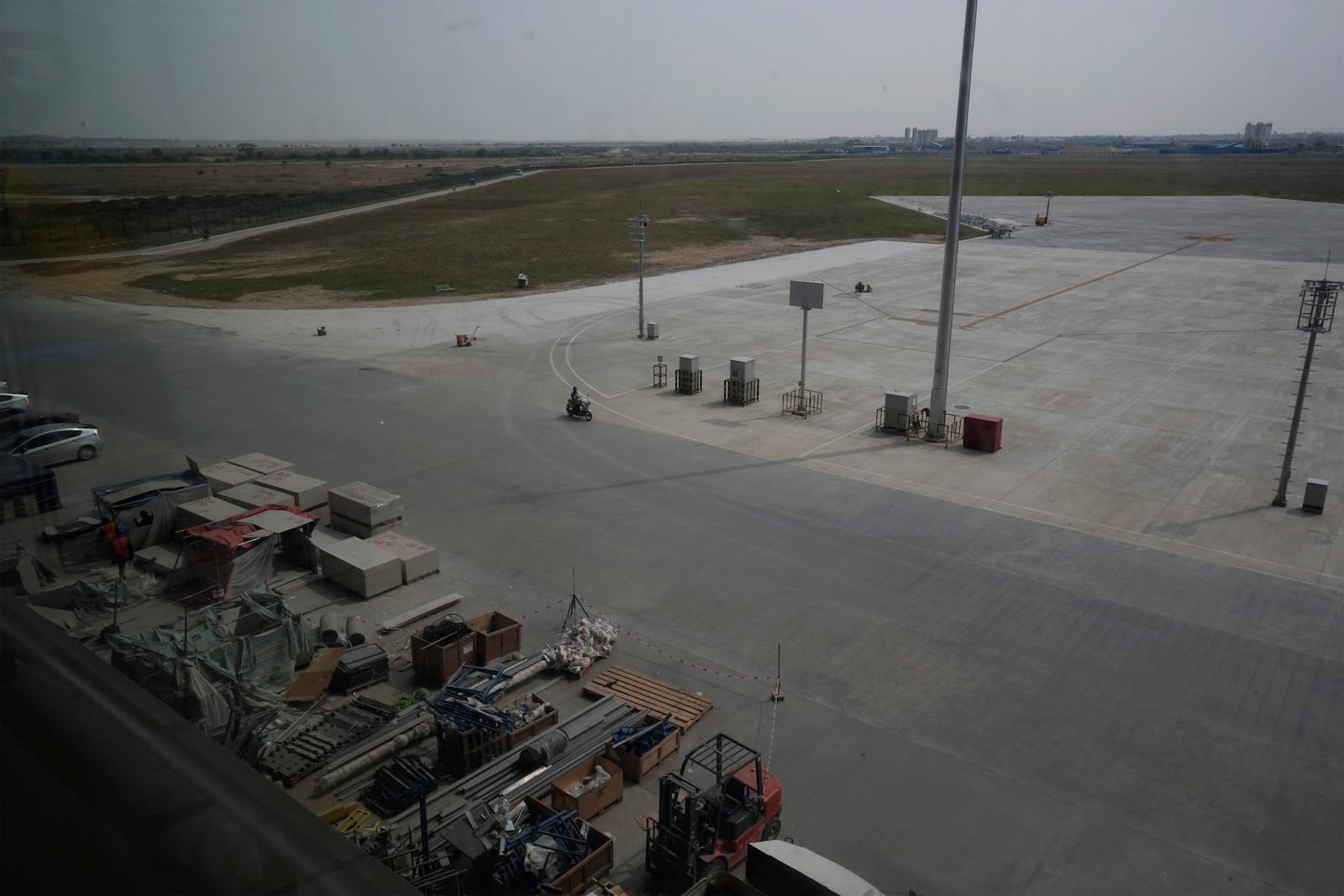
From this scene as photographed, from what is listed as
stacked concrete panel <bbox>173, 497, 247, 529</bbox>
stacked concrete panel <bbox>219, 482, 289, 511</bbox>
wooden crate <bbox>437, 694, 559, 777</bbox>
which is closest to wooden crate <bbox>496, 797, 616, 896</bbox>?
wooden crate <bbox>437, 694, 559, 777</bbox>

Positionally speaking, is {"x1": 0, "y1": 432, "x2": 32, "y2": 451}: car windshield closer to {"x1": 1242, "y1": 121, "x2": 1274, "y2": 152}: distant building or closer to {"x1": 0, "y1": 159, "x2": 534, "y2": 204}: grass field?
{"x1": 0, "y1": 159, "x2": 534, "y2": 204}: grass field

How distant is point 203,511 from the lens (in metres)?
15.7

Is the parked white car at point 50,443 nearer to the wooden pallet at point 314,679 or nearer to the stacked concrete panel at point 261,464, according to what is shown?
the wooden pallet at point 314,679

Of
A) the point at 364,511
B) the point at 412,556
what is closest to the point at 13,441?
the point at 412,556

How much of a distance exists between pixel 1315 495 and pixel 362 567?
17.5m

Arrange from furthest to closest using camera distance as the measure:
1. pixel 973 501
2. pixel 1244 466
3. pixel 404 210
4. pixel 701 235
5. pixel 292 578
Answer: pixel 404 210, pixel 701 235, pixel 1244 466, pixel 973 501, pixel 292 578

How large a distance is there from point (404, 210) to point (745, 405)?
2385 inches

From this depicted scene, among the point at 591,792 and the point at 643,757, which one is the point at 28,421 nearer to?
the point at 591,792

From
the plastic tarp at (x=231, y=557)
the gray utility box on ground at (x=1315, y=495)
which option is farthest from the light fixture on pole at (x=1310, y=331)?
the plastic tarp at (x=231, y=557)

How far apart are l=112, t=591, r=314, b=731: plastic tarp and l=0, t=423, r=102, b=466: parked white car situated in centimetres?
208

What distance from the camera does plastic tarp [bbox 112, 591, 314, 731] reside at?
29.8ft

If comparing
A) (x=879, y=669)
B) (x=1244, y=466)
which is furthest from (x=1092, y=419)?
(x=879, y=669)

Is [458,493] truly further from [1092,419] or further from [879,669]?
[1092,419]

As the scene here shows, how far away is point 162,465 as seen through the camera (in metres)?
18.6
